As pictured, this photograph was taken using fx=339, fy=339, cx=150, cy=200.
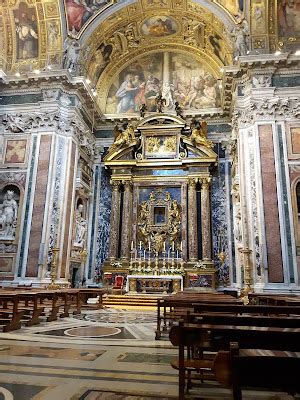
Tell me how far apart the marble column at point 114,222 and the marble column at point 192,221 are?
3303 millimetres

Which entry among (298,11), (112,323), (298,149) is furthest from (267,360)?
(298,11)

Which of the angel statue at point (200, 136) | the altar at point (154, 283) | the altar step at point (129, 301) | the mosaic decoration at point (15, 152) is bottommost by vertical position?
the altar step at point (129, 301)

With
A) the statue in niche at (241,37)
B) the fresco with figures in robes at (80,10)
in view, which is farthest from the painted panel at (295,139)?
the fresco with figures in robes at (80,10)

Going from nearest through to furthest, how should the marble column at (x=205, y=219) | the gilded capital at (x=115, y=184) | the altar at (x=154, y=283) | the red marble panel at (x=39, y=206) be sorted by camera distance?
the red marble panel at (x=39, y=206) → the altar at (x=154, y=283) → the marble column at (x=205, y=219) → the gilded capital at (x=115, y=184)

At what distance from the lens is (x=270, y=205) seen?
37.3ft

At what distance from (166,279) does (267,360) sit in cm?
1268

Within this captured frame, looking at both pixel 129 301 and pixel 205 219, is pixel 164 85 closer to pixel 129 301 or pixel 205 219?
pixel 205 219

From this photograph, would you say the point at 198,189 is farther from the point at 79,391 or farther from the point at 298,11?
the point at 79,391

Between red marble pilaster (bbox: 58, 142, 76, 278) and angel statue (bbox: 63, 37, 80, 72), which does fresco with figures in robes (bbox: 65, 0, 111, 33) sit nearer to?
angel statue (bbox: 63, 37, 80, 72)

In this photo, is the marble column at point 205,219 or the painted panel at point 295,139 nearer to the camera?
the painted panel at point 295,139

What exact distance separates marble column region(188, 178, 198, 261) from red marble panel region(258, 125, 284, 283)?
4207 millimetres

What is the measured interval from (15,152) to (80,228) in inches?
162

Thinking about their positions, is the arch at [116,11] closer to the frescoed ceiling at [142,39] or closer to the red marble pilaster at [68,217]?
the frescoed ceiling at [142,39]

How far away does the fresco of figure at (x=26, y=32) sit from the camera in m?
14.2
